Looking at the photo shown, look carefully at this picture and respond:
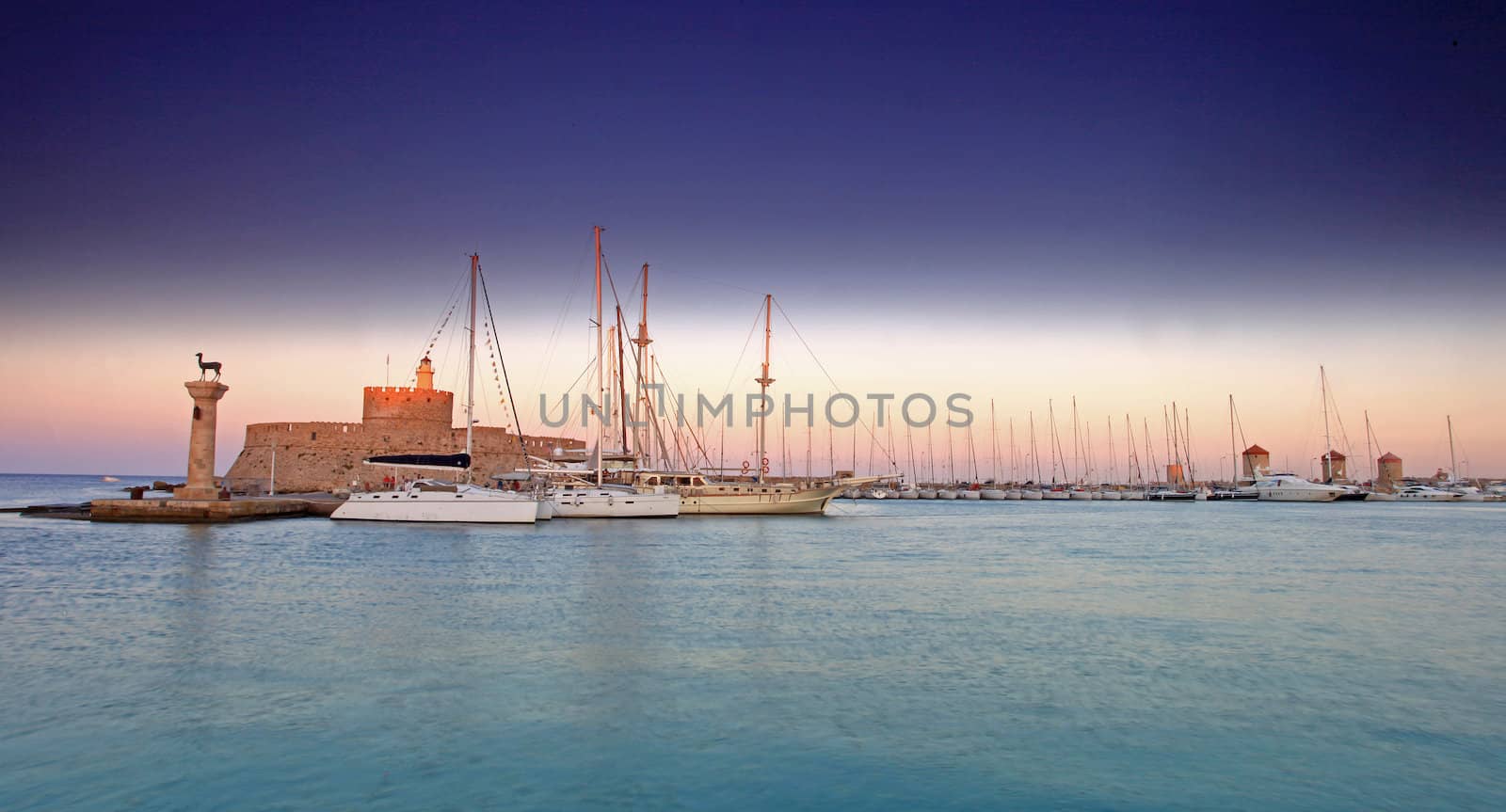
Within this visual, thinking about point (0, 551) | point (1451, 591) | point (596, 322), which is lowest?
point (1451, 591)

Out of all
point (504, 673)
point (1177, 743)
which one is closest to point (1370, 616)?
point (1177, 743)

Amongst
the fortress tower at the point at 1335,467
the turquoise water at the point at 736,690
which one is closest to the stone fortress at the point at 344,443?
the turquoise water at the point at 736,690

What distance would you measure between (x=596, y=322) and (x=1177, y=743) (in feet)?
93.4

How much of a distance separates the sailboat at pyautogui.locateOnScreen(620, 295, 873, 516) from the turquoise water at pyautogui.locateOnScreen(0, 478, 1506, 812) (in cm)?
1813

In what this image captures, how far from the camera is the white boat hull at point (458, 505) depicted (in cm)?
2923

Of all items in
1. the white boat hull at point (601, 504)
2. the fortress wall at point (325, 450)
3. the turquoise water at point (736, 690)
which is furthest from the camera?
the fortress wall at point (325, 450)

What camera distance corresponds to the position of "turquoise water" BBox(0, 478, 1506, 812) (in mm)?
5875

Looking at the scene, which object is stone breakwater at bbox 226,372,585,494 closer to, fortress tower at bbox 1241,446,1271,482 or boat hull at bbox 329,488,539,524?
boat hull at bbox 329,488,539,524

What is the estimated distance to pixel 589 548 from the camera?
22.0 meters

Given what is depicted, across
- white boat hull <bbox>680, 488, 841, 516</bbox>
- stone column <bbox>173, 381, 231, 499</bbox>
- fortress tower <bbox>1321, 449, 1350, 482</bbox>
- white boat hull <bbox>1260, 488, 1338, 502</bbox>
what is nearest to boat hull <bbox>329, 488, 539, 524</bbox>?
stone column <bbox>173, 381, 231, 499</bbox>

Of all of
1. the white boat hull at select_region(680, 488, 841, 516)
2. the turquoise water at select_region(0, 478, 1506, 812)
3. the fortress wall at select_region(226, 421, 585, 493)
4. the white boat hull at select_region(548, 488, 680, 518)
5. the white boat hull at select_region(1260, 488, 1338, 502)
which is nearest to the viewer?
the turquoise water at select_region(0, 478, 1506, 812)

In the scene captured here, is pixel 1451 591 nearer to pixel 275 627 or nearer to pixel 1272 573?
pixel 1272 573

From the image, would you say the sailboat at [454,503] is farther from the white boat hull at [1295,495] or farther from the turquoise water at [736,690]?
the white boat hull at [1295,495]

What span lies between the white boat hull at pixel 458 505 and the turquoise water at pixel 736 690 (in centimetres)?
1172
